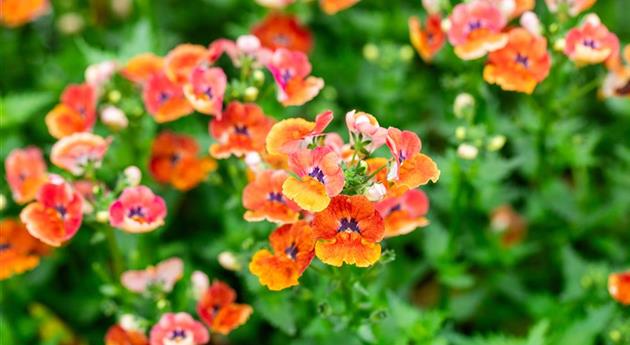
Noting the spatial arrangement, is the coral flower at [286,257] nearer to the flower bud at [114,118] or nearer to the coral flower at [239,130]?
the coral flower at [239,130]

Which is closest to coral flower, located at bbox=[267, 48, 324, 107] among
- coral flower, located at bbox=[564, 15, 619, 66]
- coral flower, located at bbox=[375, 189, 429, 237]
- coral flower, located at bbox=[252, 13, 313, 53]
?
coral flower, located at bbox=[375, 189, 429, 237]

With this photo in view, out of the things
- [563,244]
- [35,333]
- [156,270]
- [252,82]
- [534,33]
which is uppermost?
[534,33]

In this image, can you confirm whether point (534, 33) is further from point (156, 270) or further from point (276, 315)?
point (156, 270)

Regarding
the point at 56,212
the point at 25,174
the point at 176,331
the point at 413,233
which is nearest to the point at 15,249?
the point at 25,174

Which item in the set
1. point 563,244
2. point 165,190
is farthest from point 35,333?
point 563,244

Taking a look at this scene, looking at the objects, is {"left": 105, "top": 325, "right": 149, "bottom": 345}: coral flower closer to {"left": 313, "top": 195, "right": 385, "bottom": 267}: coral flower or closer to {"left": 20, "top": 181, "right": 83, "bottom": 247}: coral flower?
{"left": 20, "top": 181, "right": 83, "bottom": 247}: coral flower

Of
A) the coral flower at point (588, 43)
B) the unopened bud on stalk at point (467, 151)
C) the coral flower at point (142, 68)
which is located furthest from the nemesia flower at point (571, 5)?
the coral flower at point (142, 68)

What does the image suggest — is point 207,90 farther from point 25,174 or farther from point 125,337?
point 125,337
